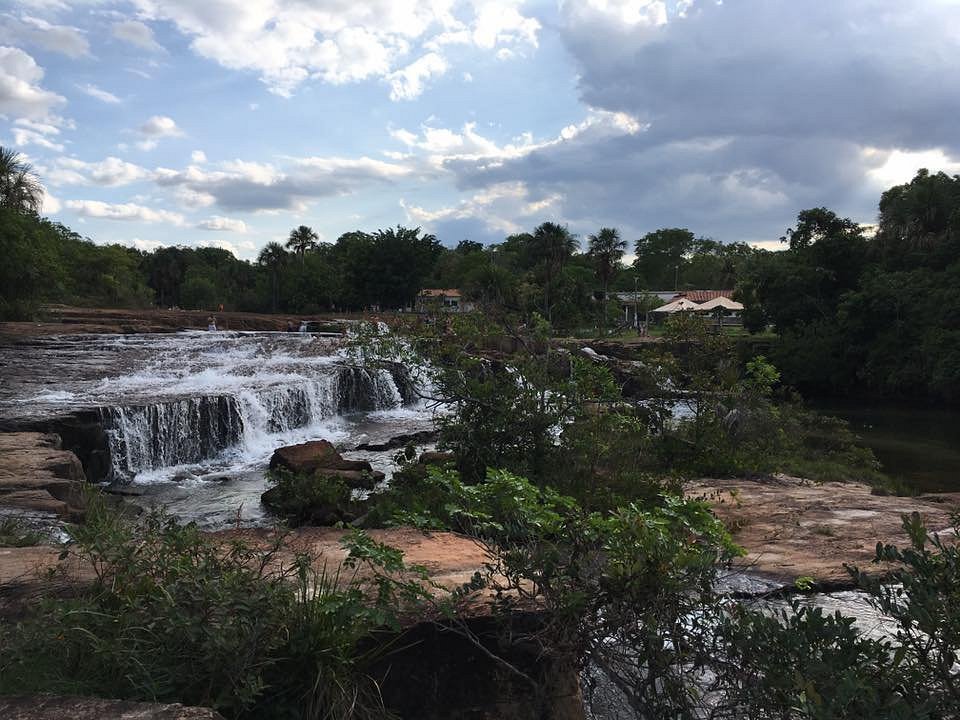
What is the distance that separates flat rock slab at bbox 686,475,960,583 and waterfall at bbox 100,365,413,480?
16.2ft

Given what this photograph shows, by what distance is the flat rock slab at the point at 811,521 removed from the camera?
5.91m

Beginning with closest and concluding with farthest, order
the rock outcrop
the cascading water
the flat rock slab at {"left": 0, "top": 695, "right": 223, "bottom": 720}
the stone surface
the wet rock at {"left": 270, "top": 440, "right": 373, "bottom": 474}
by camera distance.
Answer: the flat rock slab at {"left": 0, "top": 695, "right": 223, "bottom": 720}
the stone surface
the rock outcrop
the wet rock at {"left": 270, "top": 440, "right": 373, "bottom": 474}
the cascading water

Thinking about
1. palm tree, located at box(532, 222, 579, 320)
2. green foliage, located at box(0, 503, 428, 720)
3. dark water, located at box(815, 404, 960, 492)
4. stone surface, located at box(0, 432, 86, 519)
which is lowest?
dark water, located at box(815, 404, 960, 492)

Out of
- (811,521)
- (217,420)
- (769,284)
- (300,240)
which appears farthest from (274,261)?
(811,521)

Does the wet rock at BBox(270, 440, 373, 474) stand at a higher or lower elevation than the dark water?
higher

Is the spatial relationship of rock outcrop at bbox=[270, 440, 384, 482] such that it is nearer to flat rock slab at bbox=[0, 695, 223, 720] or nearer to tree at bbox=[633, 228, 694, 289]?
flat rock slab at bbox=[0, 695, 223, 720]

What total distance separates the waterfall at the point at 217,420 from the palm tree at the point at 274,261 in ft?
126

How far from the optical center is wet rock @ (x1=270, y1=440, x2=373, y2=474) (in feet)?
36.0

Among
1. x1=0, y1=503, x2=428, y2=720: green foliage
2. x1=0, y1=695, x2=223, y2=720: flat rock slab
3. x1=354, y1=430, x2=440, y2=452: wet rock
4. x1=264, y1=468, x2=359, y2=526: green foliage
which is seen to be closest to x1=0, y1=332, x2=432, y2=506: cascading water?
x1=354, y1=430, x2=440, y2=452: wet rock

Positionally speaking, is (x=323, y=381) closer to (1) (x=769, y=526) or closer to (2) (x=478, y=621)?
(1) (x=769, y=526)

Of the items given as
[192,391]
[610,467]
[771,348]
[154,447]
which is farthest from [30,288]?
[771,348]

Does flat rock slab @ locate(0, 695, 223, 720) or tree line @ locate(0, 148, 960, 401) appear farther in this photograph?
tree line @ locate(0, 148, 960, 401)

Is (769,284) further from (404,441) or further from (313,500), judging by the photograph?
(313,500)

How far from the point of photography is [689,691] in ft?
8.45
